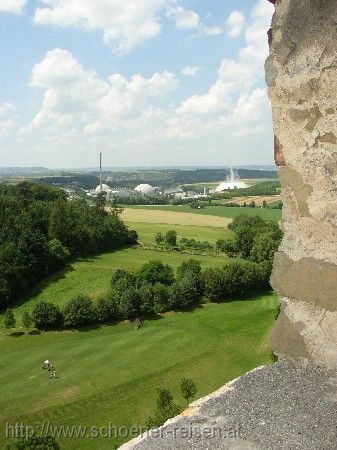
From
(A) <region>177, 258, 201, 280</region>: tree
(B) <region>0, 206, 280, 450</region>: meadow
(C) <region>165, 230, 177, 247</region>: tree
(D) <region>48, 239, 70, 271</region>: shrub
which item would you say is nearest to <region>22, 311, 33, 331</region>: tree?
(B) <region>0, 206, 280, 450</region>: meadow

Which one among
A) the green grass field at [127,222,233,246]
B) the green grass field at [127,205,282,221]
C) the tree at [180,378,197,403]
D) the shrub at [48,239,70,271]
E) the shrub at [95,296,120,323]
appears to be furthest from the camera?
the green grass field at [127,205,282,221]

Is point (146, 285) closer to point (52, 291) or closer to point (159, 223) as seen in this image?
point (52, 291)

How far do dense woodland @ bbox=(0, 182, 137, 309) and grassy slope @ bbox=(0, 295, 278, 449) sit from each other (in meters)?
10.8

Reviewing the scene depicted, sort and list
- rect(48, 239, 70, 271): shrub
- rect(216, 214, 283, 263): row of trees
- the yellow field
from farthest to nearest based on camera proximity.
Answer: the yellow field
rect(216, 214, 283, 263): row of trees
rect(48, 239, 70, 271): shrub

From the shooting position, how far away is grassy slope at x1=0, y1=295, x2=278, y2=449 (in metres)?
23.7

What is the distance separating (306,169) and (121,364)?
28157 mm

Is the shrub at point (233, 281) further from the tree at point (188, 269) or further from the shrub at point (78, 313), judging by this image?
the shrub at point (78, 313)

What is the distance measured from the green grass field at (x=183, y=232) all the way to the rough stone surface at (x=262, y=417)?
62.4m

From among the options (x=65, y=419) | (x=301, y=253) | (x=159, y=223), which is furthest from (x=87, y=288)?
(x=301, y=253)

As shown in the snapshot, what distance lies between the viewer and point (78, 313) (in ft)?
123

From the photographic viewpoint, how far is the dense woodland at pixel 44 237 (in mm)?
46125

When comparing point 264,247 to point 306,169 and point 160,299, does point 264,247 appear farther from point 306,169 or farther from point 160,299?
point 306,169

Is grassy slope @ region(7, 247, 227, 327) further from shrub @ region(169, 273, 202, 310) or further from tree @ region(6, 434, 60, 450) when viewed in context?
tree @ region(6, 434, 60, 450)

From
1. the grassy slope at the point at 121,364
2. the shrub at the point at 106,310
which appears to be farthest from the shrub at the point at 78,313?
the grassy slope at the point at 121,364
